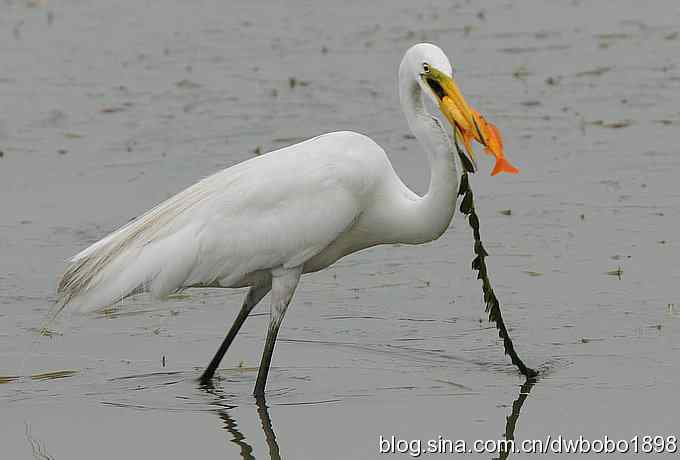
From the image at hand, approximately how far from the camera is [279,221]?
24.0 ft

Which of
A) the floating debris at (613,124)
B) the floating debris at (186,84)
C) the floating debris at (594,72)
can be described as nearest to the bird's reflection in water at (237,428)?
the floating debris at (613,124)

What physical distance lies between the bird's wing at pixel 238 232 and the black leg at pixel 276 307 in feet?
0.28

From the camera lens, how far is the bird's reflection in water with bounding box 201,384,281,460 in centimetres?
679

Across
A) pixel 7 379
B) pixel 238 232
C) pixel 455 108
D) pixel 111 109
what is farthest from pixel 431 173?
pixel 111 109

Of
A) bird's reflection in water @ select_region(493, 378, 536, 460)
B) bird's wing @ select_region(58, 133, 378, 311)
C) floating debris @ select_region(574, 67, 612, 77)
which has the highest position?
floating debris @ select_region(574, 67, 612, 77)

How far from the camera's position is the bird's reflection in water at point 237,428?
679 cm

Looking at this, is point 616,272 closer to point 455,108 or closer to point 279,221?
point 455,108

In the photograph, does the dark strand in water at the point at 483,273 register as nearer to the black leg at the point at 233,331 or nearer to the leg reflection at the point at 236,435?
the black leg at the point at 233,331

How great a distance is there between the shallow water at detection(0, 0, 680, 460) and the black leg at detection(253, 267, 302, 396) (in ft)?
0.50

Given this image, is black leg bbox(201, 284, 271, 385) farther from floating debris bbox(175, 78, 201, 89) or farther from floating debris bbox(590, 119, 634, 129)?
floating debris bbox(175, 78, 201, 89)

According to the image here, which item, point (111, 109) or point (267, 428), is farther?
point (111, 109)

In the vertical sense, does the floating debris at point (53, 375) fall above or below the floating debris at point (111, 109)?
below

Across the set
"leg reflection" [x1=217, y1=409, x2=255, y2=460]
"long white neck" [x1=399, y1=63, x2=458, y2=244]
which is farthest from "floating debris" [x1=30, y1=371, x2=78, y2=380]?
"long white neck" [x1=399, y1=63, x2=458, y2=244]

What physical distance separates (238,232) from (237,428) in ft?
3.27
